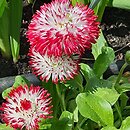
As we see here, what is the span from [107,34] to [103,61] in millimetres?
520

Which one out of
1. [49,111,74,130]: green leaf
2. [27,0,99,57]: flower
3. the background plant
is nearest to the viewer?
[27,0,99,57]: flower

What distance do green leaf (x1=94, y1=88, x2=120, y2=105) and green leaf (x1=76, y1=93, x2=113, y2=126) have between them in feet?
0.08

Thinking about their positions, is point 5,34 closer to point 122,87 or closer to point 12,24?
point 12,24

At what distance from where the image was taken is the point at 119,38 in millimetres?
1893

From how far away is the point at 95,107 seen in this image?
1256 mm

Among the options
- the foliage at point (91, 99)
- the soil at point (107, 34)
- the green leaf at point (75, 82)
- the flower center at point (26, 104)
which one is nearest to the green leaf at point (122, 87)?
the foliage at point (91, 99)

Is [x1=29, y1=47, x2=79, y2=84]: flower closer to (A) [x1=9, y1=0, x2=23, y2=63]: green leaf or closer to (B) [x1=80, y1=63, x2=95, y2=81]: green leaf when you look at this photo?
(B) [x1=80, y1=63, x2=95, y2=81]: green leaf

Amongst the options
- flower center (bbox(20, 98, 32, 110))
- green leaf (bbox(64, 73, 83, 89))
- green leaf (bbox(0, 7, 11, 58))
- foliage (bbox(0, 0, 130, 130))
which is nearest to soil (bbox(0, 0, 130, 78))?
green leaf (bbox(0, 7, 11, 58))

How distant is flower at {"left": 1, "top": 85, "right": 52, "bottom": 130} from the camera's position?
1103 millimetres

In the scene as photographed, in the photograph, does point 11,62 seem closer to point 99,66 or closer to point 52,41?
point 99,66

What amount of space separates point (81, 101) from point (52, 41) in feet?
0.84

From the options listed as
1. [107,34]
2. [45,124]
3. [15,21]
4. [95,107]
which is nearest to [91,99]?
[95,107]

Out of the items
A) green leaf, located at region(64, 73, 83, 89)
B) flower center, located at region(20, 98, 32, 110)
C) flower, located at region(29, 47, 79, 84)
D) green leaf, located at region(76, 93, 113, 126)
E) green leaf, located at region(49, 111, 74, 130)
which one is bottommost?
green leaf, located at region(49, 111, 74, 130)

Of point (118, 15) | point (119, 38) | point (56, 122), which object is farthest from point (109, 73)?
point (56, 122)
